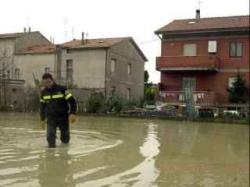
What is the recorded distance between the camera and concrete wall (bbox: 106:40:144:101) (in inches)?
1917

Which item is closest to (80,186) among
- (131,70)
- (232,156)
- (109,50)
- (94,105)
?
(232,156)

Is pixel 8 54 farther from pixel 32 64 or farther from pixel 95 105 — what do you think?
pixel 95 105

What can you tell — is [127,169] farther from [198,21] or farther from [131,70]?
[131,70]

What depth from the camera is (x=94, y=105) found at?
36.6m

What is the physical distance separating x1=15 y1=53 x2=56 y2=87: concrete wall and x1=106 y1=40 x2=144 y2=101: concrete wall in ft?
17.7

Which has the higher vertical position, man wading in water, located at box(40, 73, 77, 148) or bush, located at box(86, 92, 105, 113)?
man wading in water, located at box(40, 73, 77, 148)

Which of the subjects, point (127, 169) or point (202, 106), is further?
point (202, 106)

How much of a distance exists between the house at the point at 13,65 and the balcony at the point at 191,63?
44.4 feet

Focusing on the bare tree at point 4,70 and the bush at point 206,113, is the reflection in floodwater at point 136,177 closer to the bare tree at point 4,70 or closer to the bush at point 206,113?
the bush at point 206,113

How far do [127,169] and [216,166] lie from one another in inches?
71.8

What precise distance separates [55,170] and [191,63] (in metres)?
14.7

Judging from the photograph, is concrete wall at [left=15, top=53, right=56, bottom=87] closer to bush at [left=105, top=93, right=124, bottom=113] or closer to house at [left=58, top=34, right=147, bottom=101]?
house at [left=58, top=34, right=147, bottom=101]

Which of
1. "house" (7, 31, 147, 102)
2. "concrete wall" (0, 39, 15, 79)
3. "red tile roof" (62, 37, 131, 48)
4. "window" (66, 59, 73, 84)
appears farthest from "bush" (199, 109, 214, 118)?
"window" (66, 59, 73, 84)

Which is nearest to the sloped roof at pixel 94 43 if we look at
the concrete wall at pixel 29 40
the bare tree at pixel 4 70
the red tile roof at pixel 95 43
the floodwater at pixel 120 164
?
the red tile roof at pixel 95 43
